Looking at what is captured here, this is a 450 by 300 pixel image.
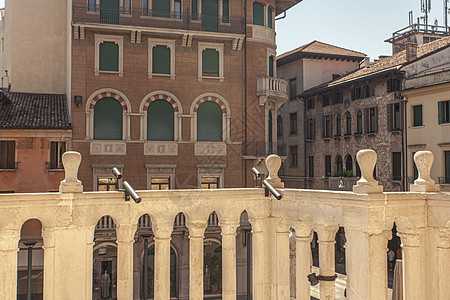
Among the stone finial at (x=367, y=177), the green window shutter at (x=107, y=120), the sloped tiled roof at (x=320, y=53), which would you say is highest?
the sloped tiled roof at (x=320, y=53)

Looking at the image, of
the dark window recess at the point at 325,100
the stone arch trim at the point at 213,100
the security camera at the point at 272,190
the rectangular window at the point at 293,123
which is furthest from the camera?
the rectangular window at the point at 293,123

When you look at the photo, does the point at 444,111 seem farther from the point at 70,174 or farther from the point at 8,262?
the point at 8,262

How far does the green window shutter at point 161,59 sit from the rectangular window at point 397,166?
1757cm

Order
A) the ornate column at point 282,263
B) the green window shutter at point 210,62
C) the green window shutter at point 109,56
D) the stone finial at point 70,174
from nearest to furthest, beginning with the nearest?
the stone finial at point 70,174 < the ornate column at point 282,263 < the green window shutter at point 109,56 < the green window shutter at point 210,62

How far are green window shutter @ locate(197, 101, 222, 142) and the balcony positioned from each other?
2.94 m

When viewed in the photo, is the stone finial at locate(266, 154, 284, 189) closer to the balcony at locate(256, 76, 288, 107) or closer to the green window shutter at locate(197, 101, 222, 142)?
the green window shutter at locate(197, 101, 222, 142)

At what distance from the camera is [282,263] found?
1211 cm

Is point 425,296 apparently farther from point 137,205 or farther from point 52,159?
point 52,159

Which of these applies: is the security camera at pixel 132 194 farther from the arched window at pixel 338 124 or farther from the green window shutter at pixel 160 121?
the arched window at pixel 338 124

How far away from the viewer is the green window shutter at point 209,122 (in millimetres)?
31641

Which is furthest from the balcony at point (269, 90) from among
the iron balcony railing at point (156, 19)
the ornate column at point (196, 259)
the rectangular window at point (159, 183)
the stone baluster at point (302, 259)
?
the ornate column at point (196, 259)

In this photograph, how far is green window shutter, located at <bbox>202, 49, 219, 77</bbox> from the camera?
32.0 m

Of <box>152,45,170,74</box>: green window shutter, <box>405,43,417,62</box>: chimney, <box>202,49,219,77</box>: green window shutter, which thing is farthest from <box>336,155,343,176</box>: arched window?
<box>152,45,170,74</box>: green window shutter

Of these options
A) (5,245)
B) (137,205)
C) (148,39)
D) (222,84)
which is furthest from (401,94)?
(5,245)
